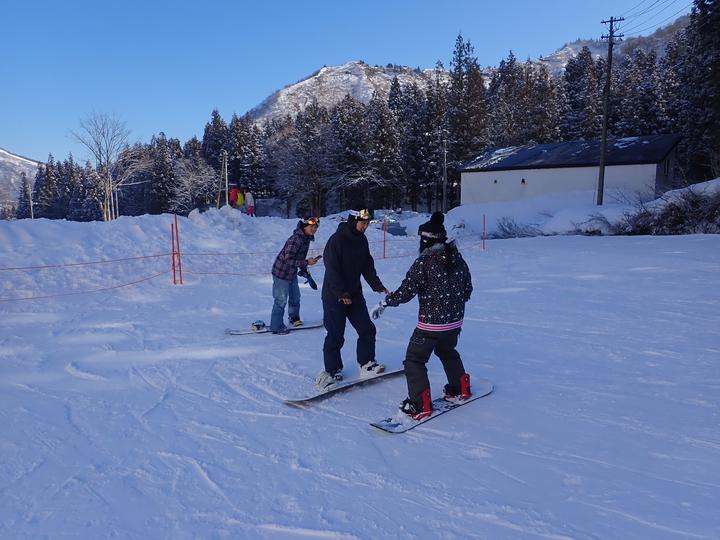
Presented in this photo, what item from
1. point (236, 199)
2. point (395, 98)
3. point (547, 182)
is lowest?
point (236, 199)

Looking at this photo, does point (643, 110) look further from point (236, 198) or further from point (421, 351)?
point (421, 351)

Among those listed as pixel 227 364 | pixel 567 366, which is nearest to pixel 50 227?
pixel 227 364

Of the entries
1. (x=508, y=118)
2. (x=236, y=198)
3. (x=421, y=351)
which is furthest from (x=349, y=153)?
(x=421, y=351)

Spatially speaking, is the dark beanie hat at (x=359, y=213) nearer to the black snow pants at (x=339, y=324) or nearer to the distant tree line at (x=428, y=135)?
the black snow pants at (x=339, y=324)

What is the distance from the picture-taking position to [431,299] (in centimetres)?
404

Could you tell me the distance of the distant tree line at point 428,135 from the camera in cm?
4341

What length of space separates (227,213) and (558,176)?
21.8m

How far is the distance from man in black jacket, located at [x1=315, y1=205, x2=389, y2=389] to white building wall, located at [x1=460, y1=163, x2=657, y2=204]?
Result: 2545cm

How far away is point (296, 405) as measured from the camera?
464 cm

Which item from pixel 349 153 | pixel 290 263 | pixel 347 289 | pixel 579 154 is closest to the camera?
pixel 347 289

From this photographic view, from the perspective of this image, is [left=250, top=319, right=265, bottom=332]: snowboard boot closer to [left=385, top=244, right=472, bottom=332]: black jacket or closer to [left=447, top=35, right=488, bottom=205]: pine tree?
[left=385, top=244, right=472, bottom=332]: black jacket

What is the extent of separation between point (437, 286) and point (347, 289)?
1169 millimetres

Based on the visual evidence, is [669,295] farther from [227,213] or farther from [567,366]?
[227,213]

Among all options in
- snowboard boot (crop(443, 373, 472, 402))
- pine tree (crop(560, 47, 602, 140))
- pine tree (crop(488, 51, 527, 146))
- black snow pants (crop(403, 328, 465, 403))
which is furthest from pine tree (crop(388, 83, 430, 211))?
black snow pants (crop(403, 328, 465, 403))
